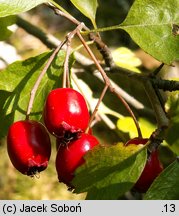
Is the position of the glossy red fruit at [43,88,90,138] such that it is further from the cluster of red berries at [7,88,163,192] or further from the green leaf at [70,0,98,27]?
the green leaf at [70,0,98,27]

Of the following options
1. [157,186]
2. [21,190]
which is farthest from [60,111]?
[21,190]

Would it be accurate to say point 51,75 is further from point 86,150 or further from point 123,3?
point 123,3

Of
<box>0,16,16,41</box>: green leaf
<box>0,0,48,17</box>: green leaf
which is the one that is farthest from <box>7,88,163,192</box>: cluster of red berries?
<box>0,16,16,41</box>: green leaf

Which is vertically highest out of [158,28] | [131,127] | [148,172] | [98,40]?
[158,28]

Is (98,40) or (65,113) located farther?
(98,40)

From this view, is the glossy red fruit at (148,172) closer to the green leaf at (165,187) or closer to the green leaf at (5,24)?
the green leaf at (165,187)

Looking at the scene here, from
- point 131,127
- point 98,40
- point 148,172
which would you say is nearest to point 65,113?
point 148,172

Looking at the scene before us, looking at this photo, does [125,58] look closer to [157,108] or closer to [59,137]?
[157,108]
